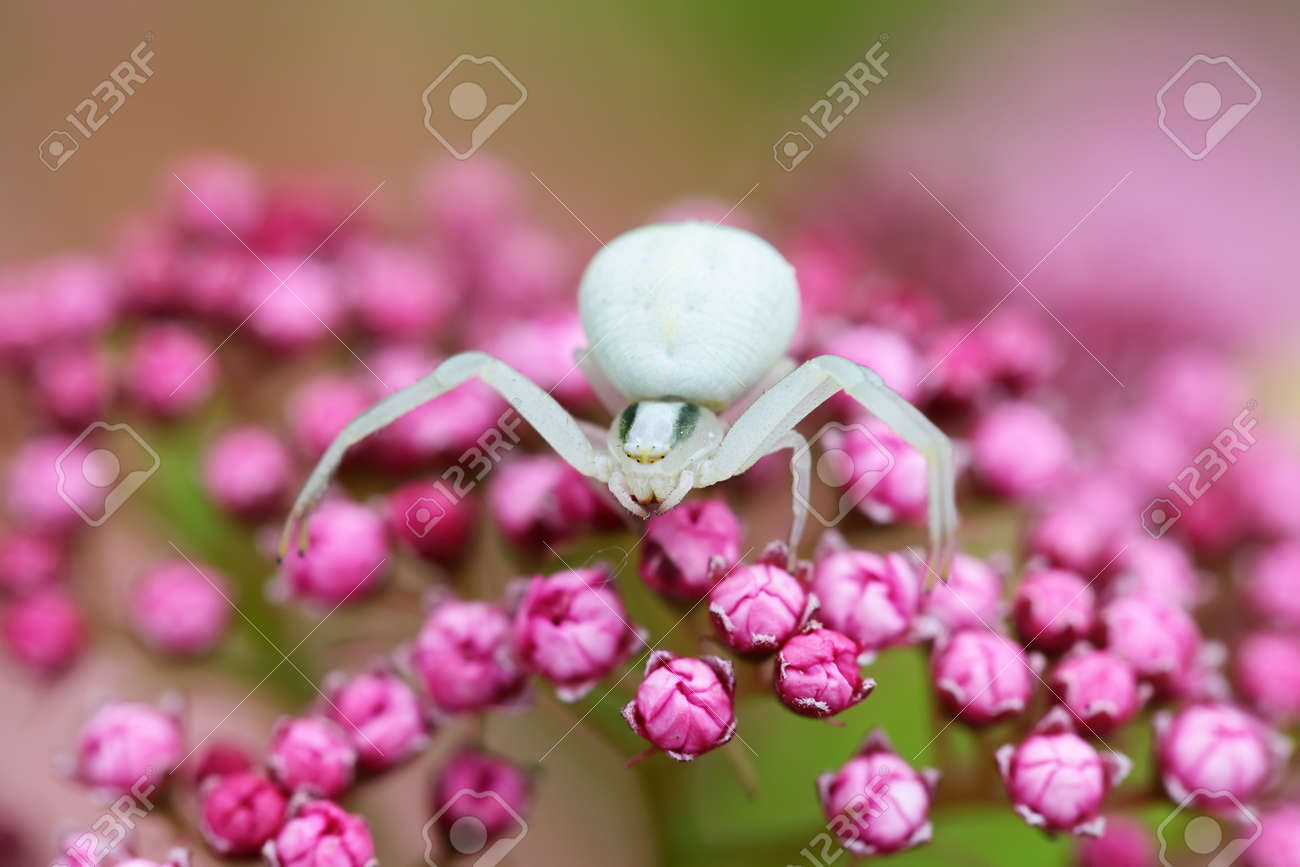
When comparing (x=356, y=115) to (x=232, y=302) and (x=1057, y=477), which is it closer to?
(x=232, y=302)

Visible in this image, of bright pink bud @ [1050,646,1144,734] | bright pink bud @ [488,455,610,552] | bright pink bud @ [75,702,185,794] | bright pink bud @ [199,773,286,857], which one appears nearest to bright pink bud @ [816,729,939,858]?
bright pink bud @ [1050,646,1144,734]

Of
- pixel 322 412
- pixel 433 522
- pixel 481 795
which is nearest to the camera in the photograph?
pixel 481 795

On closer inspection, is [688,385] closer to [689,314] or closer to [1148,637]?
[689,314]

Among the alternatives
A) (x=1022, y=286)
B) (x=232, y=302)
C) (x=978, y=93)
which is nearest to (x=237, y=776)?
(x=232, y=302)

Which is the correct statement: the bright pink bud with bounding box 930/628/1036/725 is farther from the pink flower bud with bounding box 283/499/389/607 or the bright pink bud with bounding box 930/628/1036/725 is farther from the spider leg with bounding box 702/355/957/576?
the pink flower bud with bounding box 283/499/389/607

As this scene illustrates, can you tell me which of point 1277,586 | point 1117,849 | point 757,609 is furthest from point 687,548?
point 1277,586

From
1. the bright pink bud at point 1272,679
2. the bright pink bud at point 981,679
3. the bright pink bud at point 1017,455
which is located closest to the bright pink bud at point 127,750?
the bright pink bud at point 981,679
